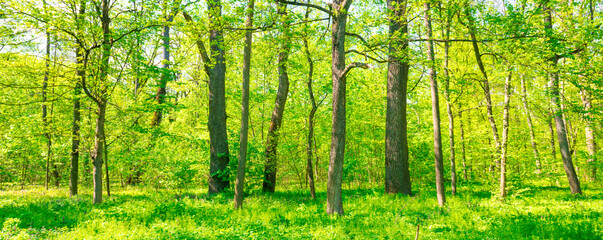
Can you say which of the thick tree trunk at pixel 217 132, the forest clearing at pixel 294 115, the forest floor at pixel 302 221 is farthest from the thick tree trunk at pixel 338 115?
the thick tree trunk at pixel 217 132

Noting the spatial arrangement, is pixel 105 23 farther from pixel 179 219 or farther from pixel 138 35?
pixel 179 219

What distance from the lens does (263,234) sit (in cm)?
496

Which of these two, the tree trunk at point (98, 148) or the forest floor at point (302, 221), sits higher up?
the tree trunk at point (98, 148)

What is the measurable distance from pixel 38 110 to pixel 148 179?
958cm

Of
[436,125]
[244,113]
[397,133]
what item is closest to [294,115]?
[397,133]

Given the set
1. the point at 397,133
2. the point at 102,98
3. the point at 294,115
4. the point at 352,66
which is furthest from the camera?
the point at 294,115

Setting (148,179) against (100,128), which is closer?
(100,128)

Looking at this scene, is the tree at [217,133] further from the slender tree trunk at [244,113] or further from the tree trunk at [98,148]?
the tree trunk at [98,148]

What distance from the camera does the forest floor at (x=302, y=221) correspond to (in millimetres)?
4703

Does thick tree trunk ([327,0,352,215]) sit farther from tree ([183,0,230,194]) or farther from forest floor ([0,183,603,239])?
tree ([183,0,230,194])

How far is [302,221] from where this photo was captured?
593 cm

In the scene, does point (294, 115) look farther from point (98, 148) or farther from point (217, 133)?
point (98, 148)

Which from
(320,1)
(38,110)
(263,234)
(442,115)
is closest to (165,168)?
(263,234)

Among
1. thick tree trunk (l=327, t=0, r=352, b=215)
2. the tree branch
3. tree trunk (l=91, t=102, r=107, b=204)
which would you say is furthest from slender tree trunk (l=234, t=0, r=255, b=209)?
tree trunk (l=91, t=102, r=107, b=204)
